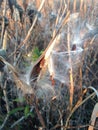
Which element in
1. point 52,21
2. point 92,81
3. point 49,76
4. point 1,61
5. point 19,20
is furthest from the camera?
point 52,21

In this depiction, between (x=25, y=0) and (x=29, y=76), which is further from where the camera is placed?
(x=25, y=0)

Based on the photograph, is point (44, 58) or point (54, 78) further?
point (54, 78)

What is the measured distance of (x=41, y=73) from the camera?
96cm

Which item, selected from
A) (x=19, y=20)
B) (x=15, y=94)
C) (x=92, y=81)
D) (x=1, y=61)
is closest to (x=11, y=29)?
(x=19, y=20)

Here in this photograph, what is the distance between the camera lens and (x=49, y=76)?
100cm

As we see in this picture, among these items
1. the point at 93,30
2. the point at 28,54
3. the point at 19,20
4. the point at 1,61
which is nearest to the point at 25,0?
the point at 19,20

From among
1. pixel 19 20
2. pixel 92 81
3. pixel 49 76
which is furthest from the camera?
pixel 19 20

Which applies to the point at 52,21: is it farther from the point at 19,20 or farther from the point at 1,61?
the point at 1,61

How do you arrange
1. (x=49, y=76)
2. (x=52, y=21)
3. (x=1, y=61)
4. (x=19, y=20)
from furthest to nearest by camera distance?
(x=52, y=21), (x=19, y=20), (x=49, y=76), (x=1, y=61)

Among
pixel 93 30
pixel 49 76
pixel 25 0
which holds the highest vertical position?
pixel 25 0

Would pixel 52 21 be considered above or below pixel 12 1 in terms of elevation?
below

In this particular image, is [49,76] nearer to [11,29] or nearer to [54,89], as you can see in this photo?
[54,89]

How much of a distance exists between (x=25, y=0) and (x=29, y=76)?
458mm

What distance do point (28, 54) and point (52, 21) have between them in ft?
1.30
